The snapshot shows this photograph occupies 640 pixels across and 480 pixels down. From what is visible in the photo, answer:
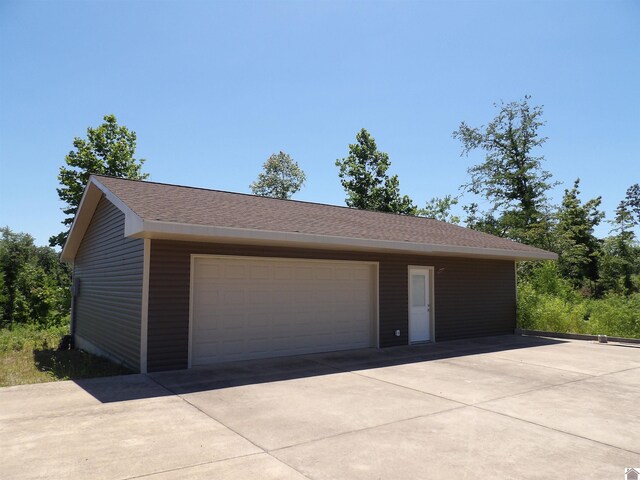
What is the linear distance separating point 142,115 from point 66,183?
394 inches

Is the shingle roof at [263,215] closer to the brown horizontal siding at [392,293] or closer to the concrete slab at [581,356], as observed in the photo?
the brown horizontal siding at [392,293]

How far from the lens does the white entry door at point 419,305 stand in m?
11.6

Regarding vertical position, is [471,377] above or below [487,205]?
below

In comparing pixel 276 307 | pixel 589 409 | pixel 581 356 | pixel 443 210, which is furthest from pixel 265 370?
pixel 443 210

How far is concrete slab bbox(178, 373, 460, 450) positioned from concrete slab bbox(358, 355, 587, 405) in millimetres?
489

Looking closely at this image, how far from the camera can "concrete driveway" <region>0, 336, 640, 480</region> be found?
3.64 m

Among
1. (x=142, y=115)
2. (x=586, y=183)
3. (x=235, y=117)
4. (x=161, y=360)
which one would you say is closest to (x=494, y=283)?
(x=161, y=360)

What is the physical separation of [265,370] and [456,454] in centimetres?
452

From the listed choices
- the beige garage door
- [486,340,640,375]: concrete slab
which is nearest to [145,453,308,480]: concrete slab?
the beige garage door

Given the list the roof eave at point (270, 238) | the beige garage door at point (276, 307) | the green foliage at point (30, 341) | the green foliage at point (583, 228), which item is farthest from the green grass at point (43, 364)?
the green foliage at point (583, 228)

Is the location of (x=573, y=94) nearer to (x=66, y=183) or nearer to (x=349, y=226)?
(x=349, y=226)

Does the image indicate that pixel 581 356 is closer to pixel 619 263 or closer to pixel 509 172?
pixel 509 172

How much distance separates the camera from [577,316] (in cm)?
1401

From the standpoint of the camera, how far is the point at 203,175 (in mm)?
28484
